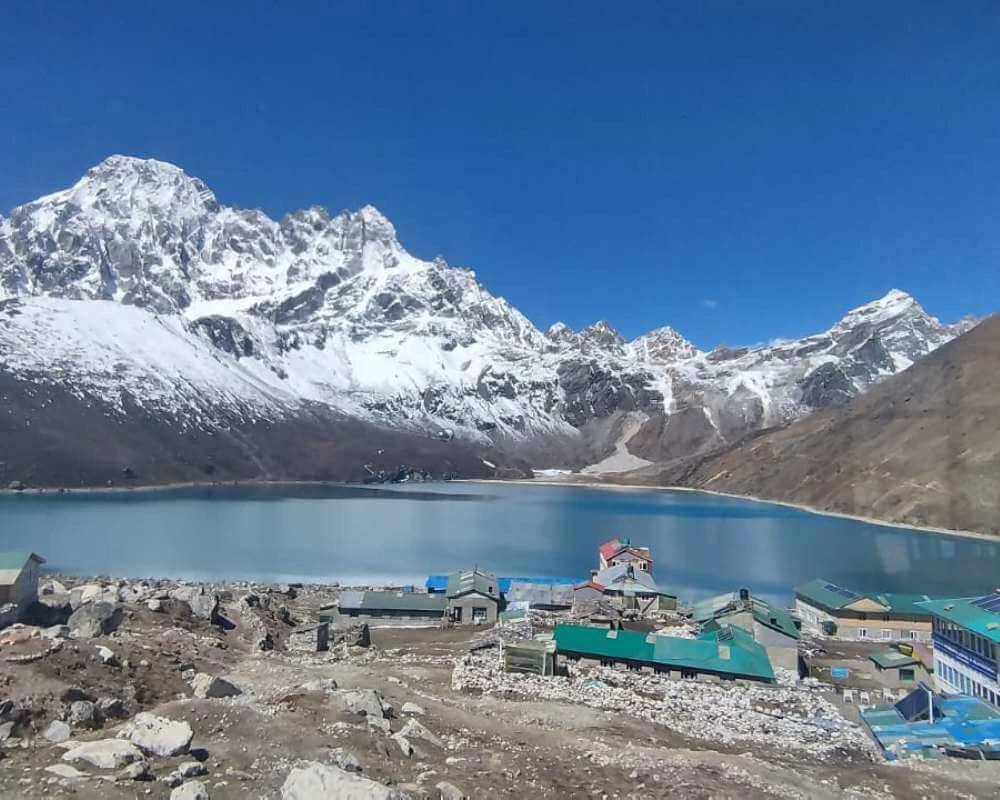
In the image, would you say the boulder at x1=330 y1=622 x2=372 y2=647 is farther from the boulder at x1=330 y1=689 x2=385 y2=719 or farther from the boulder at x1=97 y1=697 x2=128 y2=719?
the boulder at x1=97 y1=697 x2=128 y2=719

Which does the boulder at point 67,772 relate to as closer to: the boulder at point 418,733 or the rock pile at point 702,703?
the boulder at point 418,733

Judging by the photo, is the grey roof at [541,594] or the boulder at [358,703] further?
the grey roof at [541,594]

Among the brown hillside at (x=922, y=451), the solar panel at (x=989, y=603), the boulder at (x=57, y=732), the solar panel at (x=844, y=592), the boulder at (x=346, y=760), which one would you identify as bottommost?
the boulder at (x=346, y=760)

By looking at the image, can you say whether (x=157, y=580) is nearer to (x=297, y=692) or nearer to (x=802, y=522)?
(x=297, y=692)

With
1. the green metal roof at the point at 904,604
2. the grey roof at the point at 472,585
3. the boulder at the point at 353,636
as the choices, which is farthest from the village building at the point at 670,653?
the green metal roof at the point at 904,604

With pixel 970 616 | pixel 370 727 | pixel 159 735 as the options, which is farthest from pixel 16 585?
pixel 970 616

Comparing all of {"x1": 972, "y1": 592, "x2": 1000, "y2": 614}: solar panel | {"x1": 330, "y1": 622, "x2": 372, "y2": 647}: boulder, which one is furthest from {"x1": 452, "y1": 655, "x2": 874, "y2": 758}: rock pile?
{"x1": 972, "y1": 592, "x2": 1000, "y2": 614}: solar panel
